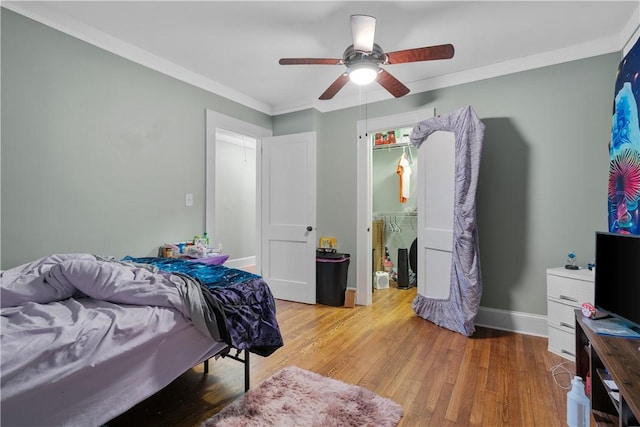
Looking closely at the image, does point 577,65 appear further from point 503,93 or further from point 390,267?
point 390,267

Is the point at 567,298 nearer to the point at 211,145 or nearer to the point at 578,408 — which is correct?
the point at 578,408

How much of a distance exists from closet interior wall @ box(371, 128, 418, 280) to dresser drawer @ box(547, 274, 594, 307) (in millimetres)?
2505

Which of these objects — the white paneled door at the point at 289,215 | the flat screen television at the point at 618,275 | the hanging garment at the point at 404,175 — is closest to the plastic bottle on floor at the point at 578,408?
the flat screen television at the point at 618,275

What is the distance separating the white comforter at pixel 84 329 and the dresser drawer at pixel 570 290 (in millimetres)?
2630

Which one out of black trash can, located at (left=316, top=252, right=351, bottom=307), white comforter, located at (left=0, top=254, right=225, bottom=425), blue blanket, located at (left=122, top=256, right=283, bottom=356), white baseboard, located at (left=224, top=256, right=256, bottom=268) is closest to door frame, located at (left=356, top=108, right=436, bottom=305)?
black trash can, located at (left=316, top=252, right=351, bottom=307)

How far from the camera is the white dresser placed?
7.41ft

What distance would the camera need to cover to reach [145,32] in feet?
7.86

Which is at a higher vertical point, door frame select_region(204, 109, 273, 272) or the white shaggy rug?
door frame select_region(204, 109, 273, 272)

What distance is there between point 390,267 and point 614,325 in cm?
325

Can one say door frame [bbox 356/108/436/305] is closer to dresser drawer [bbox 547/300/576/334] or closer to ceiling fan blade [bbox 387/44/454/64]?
ceiling fan blade [bbox 387/44/454/64]

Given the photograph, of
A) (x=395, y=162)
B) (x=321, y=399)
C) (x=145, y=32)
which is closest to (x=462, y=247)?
(x=321, y=399)

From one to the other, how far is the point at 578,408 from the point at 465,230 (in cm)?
147

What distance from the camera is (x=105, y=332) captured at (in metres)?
1.18

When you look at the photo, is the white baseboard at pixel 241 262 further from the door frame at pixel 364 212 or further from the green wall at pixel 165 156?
the door frame at pixel 364 212
